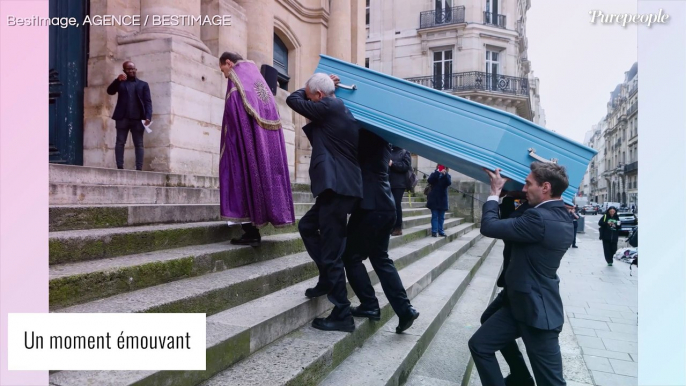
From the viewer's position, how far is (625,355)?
4695 millimetres

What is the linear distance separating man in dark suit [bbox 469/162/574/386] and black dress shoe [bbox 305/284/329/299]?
1214 mm

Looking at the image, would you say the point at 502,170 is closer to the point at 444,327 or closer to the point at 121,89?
the point at 444,327

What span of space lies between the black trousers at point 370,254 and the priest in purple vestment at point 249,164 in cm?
79

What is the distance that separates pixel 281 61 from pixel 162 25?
592 centimetres

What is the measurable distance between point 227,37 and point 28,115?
220 inches

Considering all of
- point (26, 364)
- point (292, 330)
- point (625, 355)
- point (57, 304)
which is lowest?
point (625, 355)

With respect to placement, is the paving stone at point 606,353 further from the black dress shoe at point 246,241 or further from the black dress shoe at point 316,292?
the black dress shoe at point 246,241

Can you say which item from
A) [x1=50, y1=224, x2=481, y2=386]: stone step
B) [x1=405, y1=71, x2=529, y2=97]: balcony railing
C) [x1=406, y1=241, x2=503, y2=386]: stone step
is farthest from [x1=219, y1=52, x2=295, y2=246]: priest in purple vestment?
[x1=405, y1=71, x2=529, y2=97]: balcony railing

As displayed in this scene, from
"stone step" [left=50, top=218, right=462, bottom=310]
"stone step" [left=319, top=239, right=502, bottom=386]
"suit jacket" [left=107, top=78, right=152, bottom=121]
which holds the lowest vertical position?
"stone step" [left=319, top=239, right=502, bottom=386]

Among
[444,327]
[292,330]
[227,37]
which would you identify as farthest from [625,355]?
[227,37]

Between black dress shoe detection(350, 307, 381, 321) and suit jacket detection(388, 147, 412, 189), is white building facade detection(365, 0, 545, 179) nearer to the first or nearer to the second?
suit jacket detection(388, 147, 412, 189)

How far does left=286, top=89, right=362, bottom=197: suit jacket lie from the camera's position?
3066 mm

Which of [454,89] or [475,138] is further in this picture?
[454,89]

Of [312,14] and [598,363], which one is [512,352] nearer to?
[598,363]
